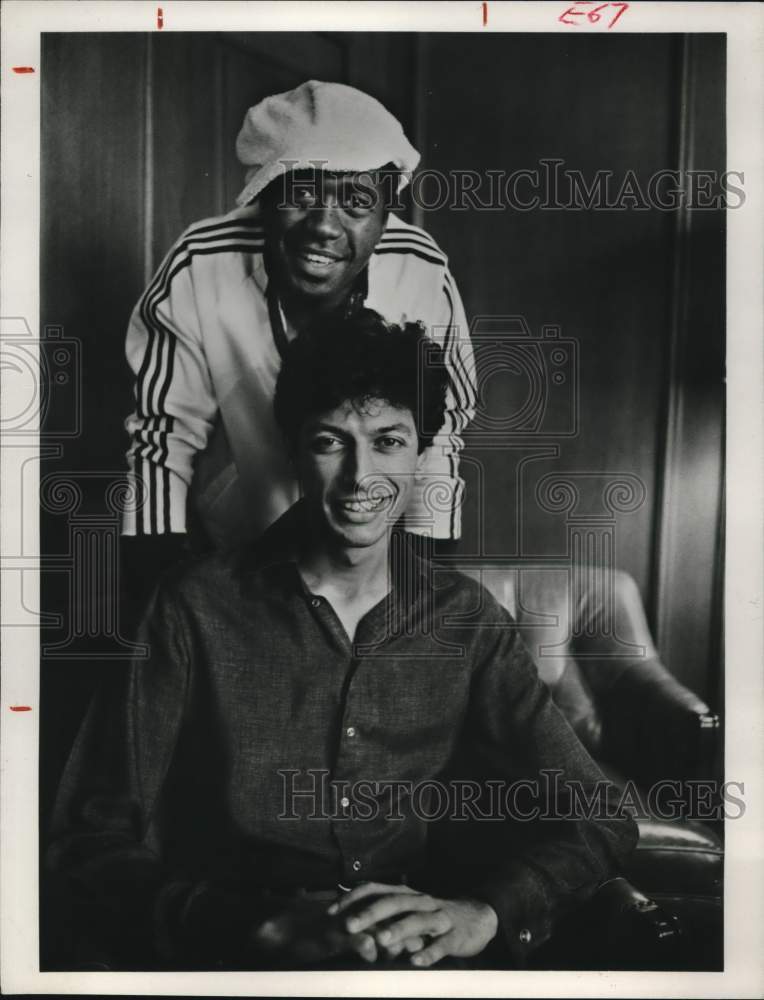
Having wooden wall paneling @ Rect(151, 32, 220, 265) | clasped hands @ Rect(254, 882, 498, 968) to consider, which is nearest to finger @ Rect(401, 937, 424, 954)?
clasped hands @ Rect(254, 882, 498, 968)

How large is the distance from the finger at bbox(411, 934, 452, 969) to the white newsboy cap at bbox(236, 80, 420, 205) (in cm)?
113

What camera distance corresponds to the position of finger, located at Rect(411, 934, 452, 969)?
1313mm

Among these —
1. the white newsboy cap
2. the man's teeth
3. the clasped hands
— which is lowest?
the clasped hands

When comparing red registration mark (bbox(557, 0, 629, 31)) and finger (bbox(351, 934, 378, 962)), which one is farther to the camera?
red registration mark (bbox(557, 0, 629, 31))

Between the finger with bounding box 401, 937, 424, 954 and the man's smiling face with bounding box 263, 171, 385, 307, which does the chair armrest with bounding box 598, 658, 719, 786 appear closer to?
the finger with bounding box 401, 937, 424, 954

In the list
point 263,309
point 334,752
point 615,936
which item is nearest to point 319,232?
point 263,309

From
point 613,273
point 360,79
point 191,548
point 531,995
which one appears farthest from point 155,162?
point 531,995

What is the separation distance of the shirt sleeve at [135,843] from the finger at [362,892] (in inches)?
4.0

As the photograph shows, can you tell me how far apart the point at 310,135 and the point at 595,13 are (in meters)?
0.49

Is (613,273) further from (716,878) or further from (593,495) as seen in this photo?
(716,878)

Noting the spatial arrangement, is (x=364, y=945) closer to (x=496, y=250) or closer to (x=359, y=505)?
(x=359, y=505)

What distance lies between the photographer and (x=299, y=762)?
1.33 metres

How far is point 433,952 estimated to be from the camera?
131 centimetres

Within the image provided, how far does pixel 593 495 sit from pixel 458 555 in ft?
0.75
